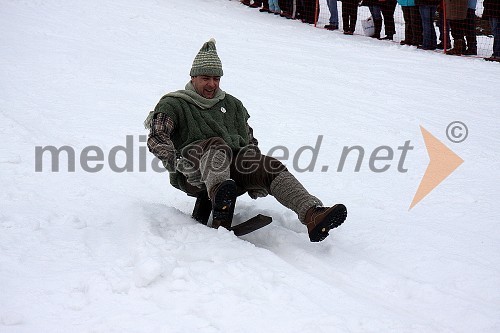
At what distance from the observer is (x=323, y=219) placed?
3.05 metres

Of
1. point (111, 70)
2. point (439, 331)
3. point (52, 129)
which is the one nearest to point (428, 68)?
point (111, 70)

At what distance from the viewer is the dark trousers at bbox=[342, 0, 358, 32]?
1034 centimetres

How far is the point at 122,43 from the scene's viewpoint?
9.10 metres

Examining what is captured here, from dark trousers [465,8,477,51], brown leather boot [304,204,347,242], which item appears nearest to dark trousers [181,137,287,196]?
brown leather boot [304,204,347,242]

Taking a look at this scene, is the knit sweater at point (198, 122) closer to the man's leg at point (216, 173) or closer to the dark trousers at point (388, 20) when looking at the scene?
the man's leg at point (216, 173)

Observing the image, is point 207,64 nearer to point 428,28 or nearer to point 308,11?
point 428,28

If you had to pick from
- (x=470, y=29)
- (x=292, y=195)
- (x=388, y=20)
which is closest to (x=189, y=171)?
(x=292, y=195)

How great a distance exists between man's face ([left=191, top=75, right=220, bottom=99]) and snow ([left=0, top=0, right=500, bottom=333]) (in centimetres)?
77

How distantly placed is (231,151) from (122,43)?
615 centimetres

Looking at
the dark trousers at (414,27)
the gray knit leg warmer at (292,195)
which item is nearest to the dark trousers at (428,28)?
the dark trousers at (414,27)

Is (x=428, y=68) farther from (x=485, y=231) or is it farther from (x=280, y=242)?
(x=280, y=242)

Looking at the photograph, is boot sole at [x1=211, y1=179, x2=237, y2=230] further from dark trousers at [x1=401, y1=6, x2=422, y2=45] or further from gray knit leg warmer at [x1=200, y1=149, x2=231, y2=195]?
dark trousers at [x1=401, y1=6, x2=422, y2=45]

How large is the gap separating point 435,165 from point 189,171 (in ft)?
8.11

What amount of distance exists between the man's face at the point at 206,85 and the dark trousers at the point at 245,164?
1.22 feet
